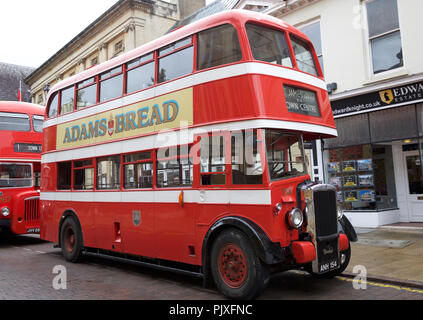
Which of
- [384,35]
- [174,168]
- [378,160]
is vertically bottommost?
[174,168]

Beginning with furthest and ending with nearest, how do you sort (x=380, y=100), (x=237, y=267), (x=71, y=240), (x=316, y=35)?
(x=316, y=35) < (x=380, y=100) < (x=71, y=240) < (x=237, y=267)

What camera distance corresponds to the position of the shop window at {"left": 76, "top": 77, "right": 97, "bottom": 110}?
921 cm

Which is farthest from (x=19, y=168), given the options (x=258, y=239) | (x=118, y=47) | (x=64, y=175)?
(x=118, y=47)

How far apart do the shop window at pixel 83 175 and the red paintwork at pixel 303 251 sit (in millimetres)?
5360

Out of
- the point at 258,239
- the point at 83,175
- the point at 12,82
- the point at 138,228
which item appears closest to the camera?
the point at 258,239

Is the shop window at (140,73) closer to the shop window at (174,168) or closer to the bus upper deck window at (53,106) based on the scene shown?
the shop window at (174,168)

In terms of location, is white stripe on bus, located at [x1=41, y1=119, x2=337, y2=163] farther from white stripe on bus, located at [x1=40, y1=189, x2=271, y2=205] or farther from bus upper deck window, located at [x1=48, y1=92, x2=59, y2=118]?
bus upper deck window, located at [x1=48, y1=92, x2=59, y2=118]

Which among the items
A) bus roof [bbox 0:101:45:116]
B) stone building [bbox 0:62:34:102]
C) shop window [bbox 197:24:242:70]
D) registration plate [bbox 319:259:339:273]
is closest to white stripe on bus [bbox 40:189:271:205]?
registration plate [bbox 319:259:339:273]

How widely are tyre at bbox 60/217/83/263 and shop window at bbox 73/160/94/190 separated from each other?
923mm

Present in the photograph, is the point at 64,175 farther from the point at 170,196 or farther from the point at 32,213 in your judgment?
the point at 170,196

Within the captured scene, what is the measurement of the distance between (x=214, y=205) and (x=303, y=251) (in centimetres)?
156

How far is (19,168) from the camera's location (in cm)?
1265

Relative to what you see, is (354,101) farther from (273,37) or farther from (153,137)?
(153,137)

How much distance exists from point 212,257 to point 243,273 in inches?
24.5
